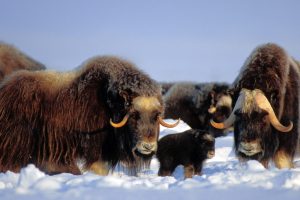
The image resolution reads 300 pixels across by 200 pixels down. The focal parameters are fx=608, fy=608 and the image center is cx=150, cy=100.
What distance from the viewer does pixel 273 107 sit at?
20.4ft

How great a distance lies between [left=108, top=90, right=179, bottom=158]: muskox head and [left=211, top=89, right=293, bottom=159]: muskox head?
863 mm

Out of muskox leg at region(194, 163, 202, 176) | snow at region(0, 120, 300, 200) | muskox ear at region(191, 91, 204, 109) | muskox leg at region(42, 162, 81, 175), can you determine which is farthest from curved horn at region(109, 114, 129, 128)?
muskox ear at region(191, 91, 204, 109)

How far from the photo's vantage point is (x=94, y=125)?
18.9ft

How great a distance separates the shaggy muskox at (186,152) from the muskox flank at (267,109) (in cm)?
109

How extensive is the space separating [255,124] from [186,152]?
1.82 m

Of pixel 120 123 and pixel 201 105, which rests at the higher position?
pixel 120 123

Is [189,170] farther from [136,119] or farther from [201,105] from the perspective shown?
[201,105]

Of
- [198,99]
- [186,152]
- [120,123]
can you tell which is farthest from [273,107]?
[198,99]

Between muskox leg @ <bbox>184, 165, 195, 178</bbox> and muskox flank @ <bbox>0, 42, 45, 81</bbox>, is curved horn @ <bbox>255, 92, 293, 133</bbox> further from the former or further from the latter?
muskox flank @ <bbox>0, 42, 45, 81</bbox>

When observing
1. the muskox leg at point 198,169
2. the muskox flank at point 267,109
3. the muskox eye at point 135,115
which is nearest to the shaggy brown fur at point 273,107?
the muskox flank at point 267,109

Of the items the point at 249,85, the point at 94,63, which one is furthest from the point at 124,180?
the point at 249,85

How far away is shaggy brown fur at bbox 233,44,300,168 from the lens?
6020 millimetres

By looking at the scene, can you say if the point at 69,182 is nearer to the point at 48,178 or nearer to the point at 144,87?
the point at 48,178

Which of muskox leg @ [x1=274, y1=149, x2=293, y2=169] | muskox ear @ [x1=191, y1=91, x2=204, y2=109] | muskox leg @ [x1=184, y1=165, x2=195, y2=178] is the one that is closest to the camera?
muskox leg @ [x1=274, y1=149, x2=293, y2=169]
